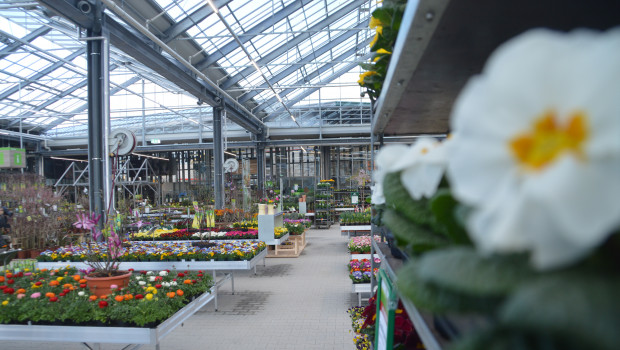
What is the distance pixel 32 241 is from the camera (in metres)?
7.96

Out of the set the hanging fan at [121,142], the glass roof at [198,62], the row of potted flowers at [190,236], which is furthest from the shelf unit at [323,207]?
the hanging fan at [121,142]

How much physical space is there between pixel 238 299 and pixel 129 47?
16.4ft

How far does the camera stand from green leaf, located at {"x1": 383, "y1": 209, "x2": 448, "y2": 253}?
0.72m

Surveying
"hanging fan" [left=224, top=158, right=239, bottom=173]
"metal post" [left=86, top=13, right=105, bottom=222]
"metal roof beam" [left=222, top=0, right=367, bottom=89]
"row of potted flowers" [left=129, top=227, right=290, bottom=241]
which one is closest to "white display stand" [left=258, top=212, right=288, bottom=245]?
"row of potted flowers" [left=129, top=227, right=290, bottom=241]

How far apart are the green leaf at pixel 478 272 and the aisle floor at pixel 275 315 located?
431 centimetres

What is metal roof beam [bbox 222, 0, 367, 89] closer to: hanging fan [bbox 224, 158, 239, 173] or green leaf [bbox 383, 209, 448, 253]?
hanging fan [bbox 224, 158, 239, 173]

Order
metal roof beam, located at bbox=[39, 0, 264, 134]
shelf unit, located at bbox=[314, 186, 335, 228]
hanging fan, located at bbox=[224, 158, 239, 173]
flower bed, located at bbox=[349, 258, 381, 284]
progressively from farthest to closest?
shelf unit, located at bbox=[314, 186, 335, 228], hanging fan, located at bbox=[224, 158, 239, 173], metal roof beam, located at bbox=[39, 0, 264, 134], flower bed, located at bbox=[349, 258, 381, 284]

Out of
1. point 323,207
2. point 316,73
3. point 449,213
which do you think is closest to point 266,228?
point 449,213

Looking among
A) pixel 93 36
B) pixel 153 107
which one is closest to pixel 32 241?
pixel 93 36

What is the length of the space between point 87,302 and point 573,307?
Result: 12.0ft

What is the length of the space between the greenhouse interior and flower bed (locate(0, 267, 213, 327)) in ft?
0.06

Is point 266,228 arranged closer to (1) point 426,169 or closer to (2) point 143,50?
(2) point 143,50

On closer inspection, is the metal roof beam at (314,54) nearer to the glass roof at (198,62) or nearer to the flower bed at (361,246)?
the glass roof at (198,62)

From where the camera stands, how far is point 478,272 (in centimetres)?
43
